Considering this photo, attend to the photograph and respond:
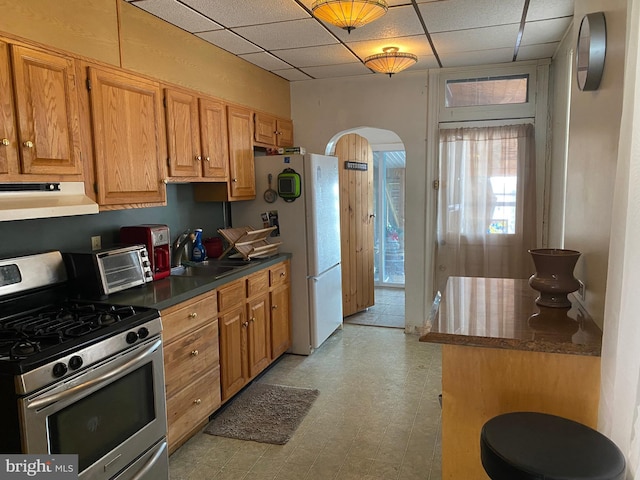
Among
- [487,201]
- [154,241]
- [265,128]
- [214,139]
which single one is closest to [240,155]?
[214,139]

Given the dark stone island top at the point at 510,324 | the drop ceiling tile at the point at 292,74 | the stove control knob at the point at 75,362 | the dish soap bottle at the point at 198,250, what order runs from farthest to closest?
the drop ceiling tile at the point at 292,74
the dish soap bottle at the point at 198,250
the stove control knob at the point at 75,362
the dark stone island top at the point at 510,324

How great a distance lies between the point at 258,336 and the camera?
138 inches

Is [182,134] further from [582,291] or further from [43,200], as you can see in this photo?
[582,291]

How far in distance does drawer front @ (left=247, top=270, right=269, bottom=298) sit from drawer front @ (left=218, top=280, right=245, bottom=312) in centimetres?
10

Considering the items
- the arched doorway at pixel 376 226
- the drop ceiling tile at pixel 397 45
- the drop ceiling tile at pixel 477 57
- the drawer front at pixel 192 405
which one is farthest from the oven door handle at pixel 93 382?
the drop ceiling tile at pixel 477 57

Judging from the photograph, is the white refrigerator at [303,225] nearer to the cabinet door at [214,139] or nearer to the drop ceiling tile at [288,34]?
the cabinet door at [214,139]

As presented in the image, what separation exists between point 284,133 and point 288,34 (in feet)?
4.51

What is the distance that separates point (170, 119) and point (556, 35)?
270cm

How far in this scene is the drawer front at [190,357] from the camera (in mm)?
2518

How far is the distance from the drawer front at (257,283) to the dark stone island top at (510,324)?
1.54 metres

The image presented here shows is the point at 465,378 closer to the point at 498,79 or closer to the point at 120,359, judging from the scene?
the point at 120,359

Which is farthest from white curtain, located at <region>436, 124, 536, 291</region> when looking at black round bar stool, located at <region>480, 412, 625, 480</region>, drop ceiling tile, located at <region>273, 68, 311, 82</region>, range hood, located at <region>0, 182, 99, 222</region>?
range hood, located at <region>0, 182, 99, 222</region>

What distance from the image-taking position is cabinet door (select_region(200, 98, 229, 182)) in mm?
3289

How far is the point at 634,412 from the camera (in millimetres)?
1250
